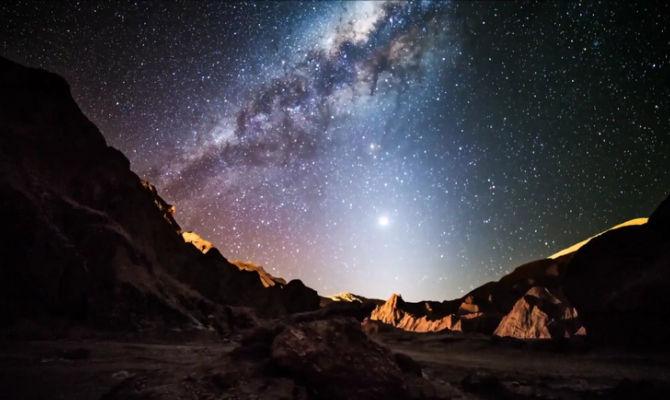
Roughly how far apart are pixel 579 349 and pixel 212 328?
61.4 ft

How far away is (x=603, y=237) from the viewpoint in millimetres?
15469

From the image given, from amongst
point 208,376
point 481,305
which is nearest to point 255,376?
point 208,376

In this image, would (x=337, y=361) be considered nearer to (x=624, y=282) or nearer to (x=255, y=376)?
(x=255, y=376)

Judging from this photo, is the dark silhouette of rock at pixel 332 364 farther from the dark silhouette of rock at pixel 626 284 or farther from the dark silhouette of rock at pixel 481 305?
the dark silhouette of rock at pixel 481 305

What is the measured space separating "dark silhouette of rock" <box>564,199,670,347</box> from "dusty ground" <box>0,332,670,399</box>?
1130 millimetres

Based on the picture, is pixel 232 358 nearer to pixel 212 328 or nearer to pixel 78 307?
pixel 78 307

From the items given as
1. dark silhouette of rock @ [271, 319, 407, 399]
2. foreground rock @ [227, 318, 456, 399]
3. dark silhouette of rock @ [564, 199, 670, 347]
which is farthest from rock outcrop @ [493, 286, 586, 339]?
dark silhouette of rock @ [271, 319, 407, 399]

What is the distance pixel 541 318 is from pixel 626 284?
55.4 ft

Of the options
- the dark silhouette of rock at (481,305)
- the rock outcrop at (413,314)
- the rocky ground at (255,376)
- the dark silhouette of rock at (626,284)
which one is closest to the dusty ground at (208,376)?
the rocky ground at (255,376)

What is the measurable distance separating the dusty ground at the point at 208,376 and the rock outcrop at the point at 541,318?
1583 cm

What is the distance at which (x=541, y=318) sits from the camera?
91.4ft

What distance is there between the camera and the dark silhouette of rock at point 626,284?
40.5 ft

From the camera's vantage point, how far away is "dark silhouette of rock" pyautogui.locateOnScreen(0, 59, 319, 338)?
1434cm

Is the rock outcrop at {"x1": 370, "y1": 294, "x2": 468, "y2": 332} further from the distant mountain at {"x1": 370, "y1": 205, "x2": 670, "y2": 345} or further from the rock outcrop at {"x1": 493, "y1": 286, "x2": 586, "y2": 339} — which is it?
the distant mountain at {"x1": 370, "y1": 205, "x2": 670, "y2": 345}
